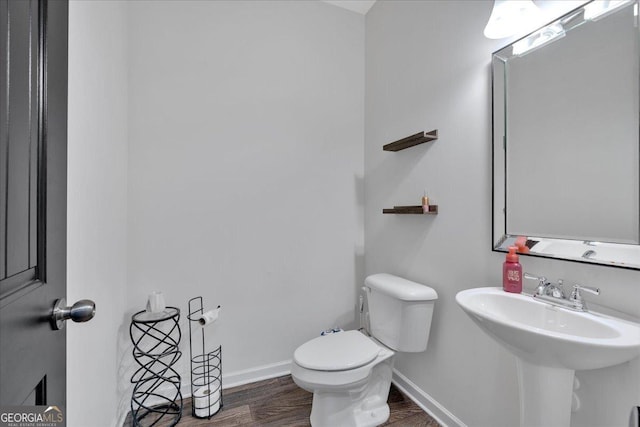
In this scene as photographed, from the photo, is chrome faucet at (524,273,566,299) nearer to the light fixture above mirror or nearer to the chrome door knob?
the light fixture above mirror

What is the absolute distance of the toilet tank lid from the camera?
1525 millimetres

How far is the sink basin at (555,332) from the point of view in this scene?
2.46 feet

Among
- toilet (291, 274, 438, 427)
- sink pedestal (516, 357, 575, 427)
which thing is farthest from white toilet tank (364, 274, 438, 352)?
sink pedestal (516, 357, 575, 427)

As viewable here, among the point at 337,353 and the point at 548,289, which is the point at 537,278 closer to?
the point at 548,289

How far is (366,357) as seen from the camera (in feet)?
4.74

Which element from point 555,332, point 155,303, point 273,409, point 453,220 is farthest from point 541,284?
point 155,303

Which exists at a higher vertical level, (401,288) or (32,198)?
(32,198)

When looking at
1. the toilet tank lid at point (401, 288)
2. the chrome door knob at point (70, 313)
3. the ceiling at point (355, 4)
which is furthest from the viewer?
the ceiling at point (355, 4)

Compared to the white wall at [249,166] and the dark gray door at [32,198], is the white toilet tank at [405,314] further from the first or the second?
the dark gray door at [32,198]

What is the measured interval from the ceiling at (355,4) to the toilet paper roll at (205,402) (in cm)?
274

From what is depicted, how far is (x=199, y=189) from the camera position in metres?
1.84

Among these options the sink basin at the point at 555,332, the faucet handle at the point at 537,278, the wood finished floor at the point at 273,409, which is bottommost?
the wood finished floor at the point at 273,409

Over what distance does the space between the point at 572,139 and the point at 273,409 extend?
1953 mm

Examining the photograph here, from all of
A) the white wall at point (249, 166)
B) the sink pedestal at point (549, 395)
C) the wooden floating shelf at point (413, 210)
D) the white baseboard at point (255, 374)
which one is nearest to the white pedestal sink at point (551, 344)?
the sink pedestal at point (549, 395)
